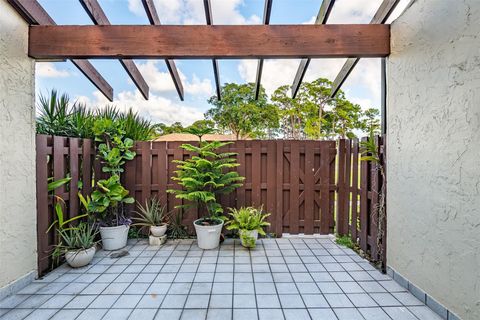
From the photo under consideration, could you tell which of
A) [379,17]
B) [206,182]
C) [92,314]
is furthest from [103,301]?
[379,17]

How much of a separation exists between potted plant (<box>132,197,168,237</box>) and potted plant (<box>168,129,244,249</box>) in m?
0.37

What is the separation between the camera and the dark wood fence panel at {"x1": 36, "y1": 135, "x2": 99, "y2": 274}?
2744 millimetres

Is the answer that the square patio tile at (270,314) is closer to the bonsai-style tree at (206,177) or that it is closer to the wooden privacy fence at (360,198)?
the wooden privacy fence at (360,198)

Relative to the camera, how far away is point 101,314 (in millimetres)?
2066

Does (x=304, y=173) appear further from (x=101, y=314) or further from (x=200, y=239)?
(x=101, y=314)

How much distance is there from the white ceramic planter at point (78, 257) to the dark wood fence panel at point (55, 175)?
0.69ft

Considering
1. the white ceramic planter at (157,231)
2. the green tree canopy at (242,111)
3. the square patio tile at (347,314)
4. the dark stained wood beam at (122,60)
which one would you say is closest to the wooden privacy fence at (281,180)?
the white ceramic planter at (157,231)

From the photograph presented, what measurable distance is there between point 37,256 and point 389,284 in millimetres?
3698

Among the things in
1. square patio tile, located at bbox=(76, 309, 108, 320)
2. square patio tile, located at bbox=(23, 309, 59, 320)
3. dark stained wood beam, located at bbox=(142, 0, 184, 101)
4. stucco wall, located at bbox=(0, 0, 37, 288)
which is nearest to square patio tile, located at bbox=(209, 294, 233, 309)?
square patio tile, located at bbox=(76, 309, 108, 320)

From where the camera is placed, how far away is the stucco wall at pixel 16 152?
2.34m

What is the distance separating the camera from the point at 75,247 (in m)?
2.97

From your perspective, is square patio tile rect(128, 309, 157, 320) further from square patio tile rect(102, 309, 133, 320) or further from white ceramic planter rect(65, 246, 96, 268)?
white ceramic planter rect(65, 246, 96, 268)

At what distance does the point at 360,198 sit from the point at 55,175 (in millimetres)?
3832

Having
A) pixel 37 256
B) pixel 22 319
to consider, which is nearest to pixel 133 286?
pixel 22 319
